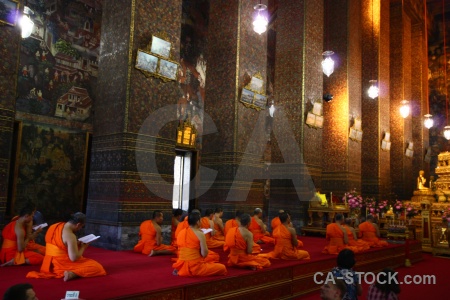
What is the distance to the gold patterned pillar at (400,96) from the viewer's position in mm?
18016

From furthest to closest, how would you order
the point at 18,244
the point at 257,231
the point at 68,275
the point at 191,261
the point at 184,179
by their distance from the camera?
the point at 184,179
the point at 257,231
the point at 18,244
the point at 191,261
the point at 68,275

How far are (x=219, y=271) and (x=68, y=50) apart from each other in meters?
8.28

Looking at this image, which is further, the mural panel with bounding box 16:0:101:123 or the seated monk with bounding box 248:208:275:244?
the mural panel with bounding box 16:0:101:123

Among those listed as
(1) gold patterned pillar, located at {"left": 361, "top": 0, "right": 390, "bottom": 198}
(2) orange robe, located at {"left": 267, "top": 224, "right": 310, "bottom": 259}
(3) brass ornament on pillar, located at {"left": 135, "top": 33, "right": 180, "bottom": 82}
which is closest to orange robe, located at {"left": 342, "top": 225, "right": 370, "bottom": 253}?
(2) orange robe, located at {"left": 267, "top": 224, "right": 310, "bottom": 259}

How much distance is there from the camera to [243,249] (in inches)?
232

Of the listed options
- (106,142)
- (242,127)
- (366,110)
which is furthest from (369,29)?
(106,142)

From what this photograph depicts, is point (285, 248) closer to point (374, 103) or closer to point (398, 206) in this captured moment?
point (398, 206)

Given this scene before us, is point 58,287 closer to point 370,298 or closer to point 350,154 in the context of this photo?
point 370,298

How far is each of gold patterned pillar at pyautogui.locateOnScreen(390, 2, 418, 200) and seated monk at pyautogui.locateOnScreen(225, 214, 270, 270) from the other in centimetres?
1383

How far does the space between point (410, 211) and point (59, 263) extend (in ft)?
37.7

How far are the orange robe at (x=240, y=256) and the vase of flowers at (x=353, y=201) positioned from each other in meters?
7.48

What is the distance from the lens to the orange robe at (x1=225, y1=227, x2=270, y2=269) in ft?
18.9

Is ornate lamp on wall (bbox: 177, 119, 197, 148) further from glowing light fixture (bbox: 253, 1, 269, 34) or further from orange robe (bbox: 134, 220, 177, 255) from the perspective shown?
orange robe (bbox: 134, 220, 177, 255)

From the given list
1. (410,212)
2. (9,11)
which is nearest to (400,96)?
(410,212)
